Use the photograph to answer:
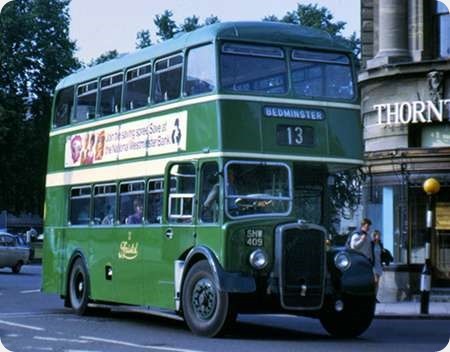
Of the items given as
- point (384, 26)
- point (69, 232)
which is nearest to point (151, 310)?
point (69, 232)

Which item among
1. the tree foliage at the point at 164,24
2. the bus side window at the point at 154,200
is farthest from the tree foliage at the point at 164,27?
the bus side window at the point at 154,200

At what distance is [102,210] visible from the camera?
1966cm

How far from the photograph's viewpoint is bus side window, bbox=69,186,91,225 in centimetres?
2031

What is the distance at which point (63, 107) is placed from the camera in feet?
71.5

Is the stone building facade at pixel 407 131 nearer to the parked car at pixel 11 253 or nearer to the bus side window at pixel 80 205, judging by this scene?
the bus side window at pixel 80 205

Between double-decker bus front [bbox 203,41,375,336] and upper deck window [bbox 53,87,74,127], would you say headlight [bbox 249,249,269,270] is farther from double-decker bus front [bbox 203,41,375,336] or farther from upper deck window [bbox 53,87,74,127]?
upper deck window [bbox 53,87,74,127]

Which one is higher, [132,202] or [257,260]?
[132,202]

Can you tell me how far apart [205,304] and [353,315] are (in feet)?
7.73

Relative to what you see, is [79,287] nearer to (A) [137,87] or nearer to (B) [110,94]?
(B) [110,94]

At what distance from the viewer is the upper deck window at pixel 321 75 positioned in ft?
54.2

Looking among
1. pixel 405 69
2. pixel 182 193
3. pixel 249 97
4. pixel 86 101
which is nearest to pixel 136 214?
pixel 182 193

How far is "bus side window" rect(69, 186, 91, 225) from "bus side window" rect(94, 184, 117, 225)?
386mm

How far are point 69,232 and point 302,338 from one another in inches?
267

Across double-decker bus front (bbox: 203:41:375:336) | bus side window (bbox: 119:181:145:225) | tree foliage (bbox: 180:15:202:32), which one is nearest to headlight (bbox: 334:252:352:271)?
double-decker bus front (bbox: 203:41:375:336)
